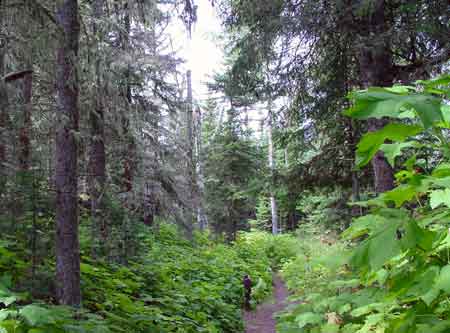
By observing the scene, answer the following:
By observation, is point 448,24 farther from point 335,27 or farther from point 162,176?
point 162,176

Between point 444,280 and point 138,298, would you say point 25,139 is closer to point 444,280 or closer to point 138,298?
point 138,298

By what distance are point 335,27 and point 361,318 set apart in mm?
5251

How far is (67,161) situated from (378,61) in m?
5.42

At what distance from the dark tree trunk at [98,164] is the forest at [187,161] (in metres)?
0.03

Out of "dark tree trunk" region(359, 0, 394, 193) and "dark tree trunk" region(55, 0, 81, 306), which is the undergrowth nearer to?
"dark tree trunk" region(55, 0, 81, 306)

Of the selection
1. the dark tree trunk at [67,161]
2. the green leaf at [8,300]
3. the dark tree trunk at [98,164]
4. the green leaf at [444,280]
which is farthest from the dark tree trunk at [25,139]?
the green leaf at [444,280]

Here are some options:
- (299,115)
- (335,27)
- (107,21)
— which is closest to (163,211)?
(299,115)

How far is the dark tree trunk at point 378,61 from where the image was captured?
623cm

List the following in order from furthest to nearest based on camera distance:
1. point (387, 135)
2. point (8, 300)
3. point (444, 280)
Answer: point (8, 300) < point (444, 280) < point (387, 135)

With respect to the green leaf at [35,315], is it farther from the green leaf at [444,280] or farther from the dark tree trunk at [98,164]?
the dark tree trunk at [98,164]

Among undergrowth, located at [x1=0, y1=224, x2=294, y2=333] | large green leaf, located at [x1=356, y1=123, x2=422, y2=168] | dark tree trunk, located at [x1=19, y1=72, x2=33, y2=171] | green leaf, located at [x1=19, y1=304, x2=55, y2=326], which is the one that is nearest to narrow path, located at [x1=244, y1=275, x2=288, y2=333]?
undergrowth, located at [x1=0, y1=224, x2=294, y2=333]

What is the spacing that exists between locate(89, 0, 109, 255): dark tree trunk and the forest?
0.03m

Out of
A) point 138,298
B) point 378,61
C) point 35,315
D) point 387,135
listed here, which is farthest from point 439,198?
point 378,61

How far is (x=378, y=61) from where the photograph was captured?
7.12 meters
